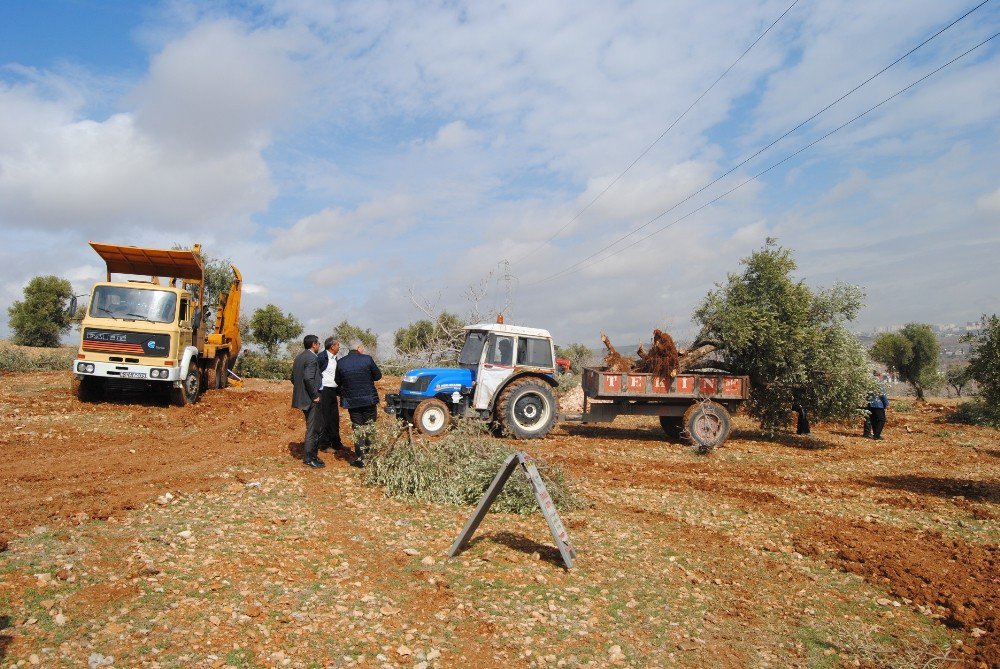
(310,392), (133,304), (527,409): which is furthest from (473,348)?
(133,304)

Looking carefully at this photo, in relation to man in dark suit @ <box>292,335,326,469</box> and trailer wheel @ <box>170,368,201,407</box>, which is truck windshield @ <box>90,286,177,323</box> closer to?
trailer wheel @ <box>170,368,201,407</box>

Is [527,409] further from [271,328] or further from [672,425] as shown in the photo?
[271,328]

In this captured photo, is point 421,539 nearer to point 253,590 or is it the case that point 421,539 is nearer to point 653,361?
point 253,590

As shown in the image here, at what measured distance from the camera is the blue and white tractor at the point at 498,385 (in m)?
12.3

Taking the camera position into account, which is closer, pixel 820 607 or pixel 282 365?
pixel 820 607

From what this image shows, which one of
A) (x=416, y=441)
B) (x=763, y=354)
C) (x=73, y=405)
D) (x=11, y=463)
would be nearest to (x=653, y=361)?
(x=763, y=354)

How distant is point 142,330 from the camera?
13539 mm

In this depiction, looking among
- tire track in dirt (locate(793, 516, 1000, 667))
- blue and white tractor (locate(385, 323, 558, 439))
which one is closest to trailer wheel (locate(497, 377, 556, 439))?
blue and white tractor (locate(385, 323, 558, 439))

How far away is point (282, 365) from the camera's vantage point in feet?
88.5

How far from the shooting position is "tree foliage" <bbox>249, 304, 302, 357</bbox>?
33.6 m

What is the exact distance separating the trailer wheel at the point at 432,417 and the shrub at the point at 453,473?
121 inches

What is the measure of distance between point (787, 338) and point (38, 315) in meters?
33.9

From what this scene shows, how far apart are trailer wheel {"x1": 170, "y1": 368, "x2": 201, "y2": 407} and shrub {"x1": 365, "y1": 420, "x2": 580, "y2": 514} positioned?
760 centimetres

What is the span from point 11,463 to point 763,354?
41.5 ft
